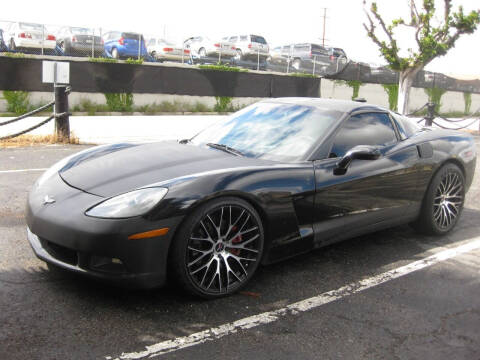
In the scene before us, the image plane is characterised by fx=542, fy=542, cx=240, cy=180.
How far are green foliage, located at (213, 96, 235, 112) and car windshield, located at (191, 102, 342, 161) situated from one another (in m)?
17.1

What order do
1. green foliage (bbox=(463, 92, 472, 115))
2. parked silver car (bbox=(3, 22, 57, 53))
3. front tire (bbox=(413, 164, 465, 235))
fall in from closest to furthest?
front tire (bbox=(413, 164, 465, 235)) < parked silver car (bbox=(3, 22, 57, 53)) < green foliage (bbox=(463, 92, 472, 115))

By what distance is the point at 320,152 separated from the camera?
429 cm

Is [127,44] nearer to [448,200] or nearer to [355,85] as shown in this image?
[355,85]

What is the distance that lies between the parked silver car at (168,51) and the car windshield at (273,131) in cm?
2080

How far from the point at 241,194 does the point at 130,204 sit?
74 cm

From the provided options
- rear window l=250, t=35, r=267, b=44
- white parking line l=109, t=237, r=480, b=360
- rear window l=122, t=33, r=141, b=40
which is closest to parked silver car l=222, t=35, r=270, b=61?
rear window l=250, t=35, r=267, b=44

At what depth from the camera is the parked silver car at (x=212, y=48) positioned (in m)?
26.8

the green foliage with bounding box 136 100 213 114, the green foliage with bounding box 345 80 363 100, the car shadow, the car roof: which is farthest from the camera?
the green foliage with bounding box 345 80 363 100

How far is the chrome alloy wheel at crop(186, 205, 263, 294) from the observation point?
3.45 meters

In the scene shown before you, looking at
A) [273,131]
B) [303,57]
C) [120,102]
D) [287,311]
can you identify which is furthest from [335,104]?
[303,57]

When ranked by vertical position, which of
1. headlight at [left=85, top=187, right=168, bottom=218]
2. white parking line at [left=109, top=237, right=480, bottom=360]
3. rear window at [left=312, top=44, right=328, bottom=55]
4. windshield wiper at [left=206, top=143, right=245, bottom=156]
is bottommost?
white parking line at [left=109, top=237, right=480, bottom=360]

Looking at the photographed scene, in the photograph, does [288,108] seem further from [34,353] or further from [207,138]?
[34,353]

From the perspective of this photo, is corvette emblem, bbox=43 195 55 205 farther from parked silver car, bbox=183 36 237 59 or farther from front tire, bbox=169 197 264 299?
parked silver car, bbox=183 36 237 59

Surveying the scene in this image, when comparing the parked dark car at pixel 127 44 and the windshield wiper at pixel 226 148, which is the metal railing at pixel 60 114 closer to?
the windshield wiper at pixel 226 148
